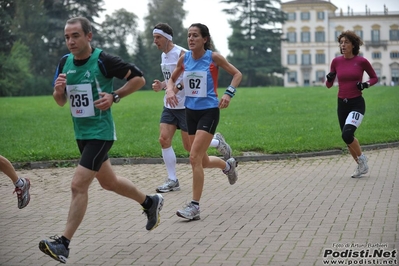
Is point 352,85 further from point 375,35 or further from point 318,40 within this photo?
point 318,40

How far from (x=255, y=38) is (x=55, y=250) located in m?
96.9

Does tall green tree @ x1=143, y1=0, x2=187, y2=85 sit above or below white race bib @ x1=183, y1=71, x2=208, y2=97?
above

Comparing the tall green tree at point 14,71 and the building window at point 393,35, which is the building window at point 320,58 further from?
the tall green tree at point 14,71

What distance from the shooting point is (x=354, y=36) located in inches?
472

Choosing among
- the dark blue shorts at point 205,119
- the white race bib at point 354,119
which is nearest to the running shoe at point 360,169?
the white race bib at point 354,119

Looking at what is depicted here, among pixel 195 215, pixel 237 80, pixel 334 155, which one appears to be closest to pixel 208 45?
pixel 237 80

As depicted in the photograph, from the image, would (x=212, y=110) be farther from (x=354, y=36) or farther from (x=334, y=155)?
(x=334, y=155)

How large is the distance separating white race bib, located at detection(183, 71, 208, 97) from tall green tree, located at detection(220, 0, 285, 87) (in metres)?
91.2

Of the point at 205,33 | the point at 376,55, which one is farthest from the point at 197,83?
the point at 376,55

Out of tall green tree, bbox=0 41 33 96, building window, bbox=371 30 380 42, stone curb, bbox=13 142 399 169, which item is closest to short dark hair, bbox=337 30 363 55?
stone curb, bbox=13 142 399 169

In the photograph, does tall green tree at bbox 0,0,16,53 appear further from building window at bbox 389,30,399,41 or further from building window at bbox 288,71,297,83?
building window at bbox 288,71,297,83

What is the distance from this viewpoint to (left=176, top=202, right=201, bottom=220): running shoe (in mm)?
8475

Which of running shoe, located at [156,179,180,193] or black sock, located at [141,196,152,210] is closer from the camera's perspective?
black sock, located at [141,196,152,210]

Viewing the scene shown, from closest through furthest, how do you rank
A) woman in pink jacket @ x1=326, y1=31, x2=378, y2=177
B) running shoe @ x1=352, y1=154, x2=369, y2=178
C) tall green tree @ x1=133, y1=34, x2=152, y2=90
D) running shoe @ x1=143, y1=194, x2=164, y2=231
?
running shoe @ x1=143, y1=194, x2=164, y2=231 < running shoe @ x1=352, y1=154, x2=369, y2=178 < woman in pink jacket @ x1=326, y1=31, x2=378, y2=177 < tall green tree @ x1=133, y1=34, x2=152, y2=90
